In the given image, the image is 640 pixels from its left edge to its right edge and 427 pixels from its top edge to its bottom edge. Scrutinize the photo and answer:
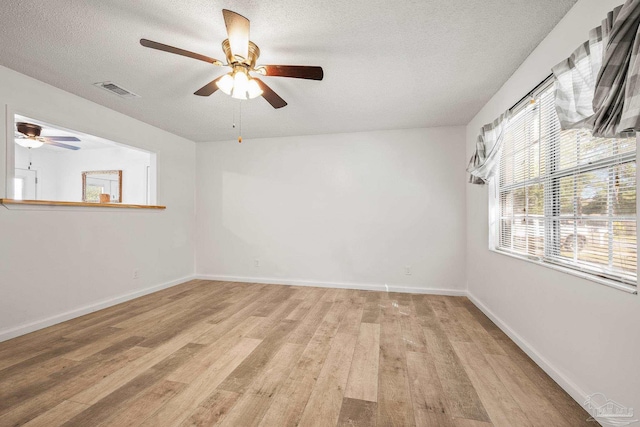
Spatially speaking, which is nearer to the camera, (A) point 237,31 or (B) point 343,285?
(A) point 237,31

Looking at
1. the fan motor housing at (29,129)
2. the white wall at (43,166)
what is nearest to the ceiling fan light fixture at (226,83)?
the fan motor housing at (29,129)

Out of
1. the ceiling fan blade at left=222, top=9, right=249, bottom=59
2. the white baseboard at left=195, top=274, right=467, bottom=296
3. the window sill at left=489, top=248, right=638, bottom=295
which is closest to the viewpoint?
the window sill at left=489, top=248, right=638, bottom=295

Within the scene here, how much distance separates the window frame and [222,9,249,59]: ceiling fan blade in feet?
6.91

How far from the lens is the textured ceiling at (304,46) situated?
5.47 ft

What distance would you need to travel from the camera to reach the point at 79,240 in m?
2.93

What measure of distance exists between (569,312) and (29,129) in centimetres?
591

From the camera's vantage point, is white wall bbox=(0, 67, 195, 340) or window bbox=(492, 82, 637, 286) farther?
white wall bbox=(0, 67, 195, 340)

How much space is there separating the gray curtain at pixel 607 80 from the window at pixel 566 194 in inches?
10.4

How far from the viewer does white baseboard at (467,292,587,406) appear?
157 centimetres

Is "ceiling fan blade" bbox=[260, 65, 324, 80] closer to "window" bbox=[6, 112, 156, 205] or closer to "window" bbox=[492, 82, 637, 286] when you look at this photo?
"window" bbox=[492, 82, 637, 286]

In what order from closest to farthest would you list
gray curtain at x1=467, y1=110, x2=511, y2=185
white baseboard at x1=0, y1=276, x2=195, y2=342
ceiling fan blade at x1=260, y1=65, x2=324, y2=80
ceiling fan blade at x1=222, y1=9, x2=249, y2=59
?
ceiling fan blade at x1=222, y1=9, x2=249, y2=59, ceiling fan blade at x1=260, y1=65, x2=324, y2=80, white baseboard at x1=0, y1=276, x2=195, y2=342, gray curtain at x1=467, y1=110, x2=511, y2=185

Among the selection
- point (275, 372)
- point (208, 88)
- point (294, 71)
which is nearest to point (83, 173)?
point (208, 88)

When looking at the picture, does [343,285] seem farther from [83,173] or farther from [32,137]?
[83,173]

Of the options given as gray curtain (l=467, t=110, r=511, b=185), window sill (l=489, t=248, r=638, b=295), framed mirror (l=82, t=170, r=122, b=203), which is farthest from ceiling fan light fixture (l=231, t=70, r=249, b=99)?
framed mirror (l=82, t=170, r=122, b=203)
